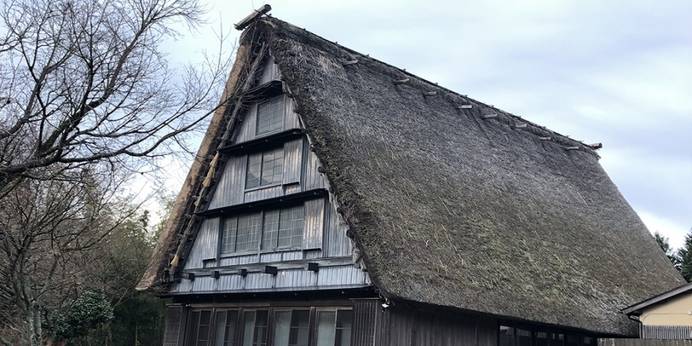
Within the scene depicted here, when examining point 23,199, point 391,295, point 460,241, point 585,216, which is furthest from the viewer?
point 585,216

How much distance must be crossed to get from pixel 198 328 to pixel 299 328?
4074 mm

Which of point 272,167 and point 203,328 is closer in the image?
point 272,167

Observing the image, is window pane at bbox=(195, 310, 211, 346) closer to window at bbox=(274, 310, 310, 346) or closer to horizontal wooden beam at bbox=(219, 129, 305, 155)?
window at bbox=(274, 310, 310, 346)

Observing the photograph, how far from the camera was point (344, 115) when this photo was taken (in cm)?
1698

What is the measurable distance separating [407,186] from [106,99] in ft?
27.0

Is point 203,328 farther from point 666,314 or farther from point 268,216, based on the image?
point 666,314

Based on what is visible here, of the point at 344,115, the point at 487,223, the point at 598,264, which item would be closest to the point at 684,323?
the point at 598,264

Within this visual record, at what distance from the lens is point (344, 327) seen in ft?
49.3

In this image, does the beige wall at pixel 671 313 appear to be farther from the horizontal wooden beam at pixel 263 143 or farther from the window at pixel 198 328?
the window at pixel 198 328

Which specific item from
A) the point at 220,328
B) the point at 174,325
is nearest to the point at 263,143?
the point at 220,328

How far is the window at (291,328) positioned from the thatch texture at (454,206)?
9.73 ft

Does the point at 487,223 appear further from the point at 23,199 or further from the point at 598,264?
the point at 23,199

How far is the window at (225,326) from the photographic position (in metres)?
17.9

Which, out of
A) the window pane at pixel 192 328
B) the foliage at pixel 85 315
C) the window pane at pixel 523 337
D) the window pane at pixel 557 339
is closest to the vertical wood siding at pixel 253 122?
the window pane at pixel 192 328
